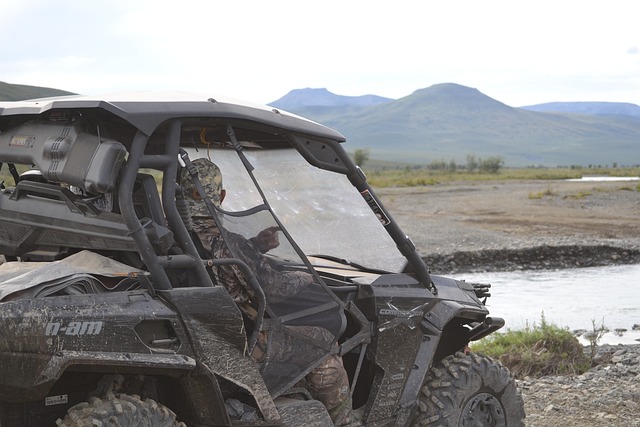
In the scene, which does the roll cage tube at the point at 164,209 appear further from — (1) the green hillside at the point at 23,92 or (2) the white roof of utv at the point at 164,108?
(1) the green hillside at the point at 23,92

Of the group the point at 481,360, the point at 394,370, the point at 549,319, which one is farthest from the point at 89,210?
the point at 549,319

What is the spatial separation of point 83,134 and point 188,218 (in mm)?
631

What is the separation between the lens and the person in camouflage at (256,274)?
4.67m

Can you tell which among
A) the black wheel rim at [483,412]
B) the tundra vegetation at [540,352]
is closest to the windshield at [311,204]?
the black wheel rim at [483,412]

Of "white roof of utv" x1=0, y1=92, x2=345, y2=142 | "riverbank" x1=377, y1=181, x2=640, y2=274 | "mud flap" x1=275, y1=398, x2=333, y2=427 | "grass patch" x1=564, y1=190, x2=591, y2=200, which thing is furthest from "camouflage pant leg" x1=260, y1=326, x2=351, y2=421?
"grass patch" x1=564, y1=190, x2=591, y2=200

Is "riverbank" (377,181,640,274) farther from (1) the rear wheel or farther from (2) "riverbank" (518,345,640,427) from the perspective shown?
(1) the rear wheel

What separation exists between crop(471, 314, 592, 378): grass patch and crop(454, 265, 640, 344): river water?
1677 mm

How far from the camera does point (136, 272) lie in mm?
4145

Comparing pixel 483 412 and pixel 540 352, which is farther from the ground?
pixel 483 412

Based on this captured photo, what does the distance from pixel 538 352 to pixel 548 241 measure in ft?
46.5

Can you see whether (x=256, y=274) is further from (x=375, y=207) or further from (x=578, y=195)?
(x=578, y=195)

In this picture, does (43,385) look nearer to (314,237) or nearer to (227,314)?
(227,314)

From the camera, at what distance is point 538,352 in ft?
33.0

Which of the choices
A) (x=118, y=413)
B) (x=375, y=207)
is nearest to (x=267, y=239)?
(x=375, y=207)
